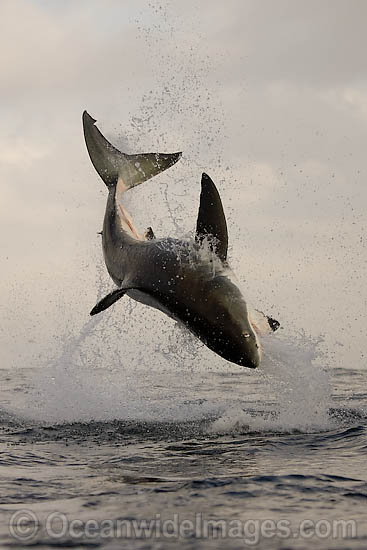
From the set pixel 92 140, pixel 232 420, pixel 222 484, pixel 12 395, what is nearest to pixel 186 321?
pixel 222 484

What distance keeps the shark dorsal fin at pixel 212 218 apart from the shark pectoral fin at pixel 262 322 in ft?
2.74

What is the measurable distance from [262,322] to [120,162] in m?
4.43

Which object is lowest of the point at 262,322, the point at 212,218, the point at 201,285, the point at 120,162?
the point at 262,322

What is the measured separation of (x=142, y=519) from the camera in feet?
21.4

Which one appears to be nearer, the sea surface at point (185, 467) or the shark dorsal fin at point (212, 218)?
the sea surface at point (185, 467)

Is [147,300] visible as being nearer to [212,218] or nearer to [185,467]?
[212,218]

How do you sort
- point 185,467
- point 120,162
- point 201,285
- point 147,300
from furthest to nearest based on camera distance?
point 120,162 → point 147,300 → point 201,285 → point 185,467

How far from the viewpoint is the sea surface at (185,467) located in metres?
6.25

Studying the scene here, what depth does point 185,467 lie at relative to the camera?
348 inches

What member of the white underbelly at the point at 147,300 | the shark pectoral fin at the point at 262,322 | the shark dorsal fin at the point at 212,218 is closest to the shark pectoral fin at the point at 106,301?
the white underbelly at the point at 147,300

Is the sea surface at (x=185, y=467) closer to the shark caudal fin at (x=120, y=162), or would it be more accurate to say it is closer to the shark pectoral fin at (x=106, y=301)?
the shark pectoral fin at (x=106, y=301)

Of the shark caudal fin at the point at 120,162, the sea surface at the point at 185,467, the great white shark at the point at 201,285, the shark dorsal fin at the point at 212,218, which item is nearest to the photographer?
the sea surface at the point at 185,467

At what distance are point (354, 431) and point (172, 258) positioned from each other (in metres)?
4.24

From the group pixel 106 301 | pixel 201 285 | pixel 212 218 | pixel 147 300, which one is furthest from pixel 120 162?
pixel 201 285
